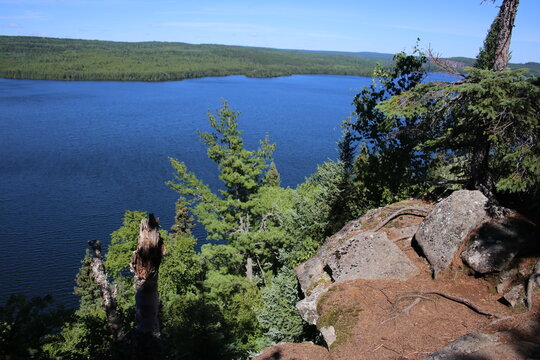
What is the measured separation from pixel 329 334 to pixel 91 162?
2083 inches

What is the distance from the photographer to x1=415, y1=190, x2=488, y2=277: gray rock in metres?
8.47

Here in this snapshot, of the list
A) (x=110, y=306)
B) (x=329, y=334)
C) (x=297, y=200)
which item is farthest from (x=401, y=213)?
(x=110, y=306)

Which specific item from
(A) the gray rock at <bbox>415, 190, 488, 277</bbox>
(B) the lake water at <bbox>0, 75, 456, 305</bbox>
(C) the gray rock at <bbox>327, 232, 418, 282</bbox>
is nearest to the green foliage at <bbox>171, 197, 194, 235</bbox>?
(B) the lake water at <bbox>0, 75, 456, 305</bbox>

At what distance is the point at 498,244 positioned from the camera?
7844 millimetres

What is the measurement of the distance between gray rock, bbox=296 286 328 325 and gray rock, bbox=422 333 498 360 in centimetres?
302

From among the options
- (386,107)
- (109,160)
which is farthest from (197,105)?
(386,107)

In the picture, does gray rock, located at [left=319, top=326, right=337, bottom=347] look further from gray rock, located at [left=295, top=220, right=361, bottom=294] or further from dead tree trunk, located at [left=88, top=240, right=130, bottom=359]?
dead tree trunk, located at [left=88, top=240, right=130, bottom=359]

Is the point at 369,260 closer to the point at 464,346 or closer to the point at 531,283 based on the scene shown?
the point at 531,283

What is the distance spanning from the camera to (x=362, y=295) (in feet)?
27.2

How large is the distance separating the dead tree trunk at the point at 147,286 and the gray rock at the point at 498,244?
6193 mm

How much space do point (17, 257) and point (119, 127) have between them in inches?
1716

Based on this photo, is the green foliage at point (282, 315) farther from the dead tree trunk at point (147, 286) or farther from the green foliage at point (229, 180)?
the green foliage at point (229, 180)

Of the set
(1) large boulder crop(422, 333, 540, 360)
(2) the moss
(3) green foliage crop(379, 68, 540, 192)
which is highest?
(3) green foliage crop(379, 68, 540, 192)

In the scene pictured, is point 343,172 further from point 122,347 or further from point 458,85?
point 122,347
